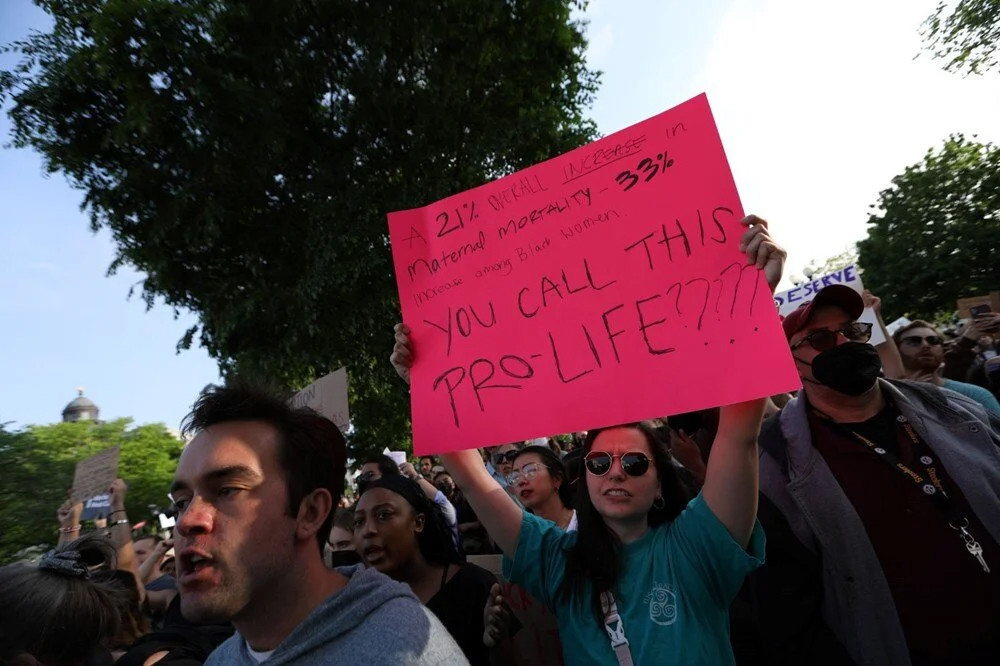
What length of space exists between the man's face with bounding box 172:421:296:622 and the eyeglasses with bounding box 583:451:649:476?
924 millimetres

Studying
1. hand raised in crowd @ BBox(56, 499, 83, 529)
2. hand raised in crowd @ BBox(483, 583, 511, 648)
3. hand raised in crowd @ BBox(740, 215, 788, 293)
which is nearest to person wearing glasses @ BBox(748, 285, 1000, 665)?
hand raised in crowd @ BBox(740, 215, 788, 293)

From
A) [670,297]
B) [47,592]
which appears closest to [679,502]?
[670,297]

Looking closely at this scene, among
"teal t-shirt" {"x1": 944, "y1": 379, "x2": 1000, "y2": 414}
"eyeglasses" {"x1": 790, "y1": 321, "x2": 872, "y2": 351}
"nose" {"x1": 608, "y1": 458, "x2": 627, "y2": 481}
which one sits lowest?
"teal t-shirt" {"x1": 944, "y1": 379, "x2": 1000, "y2": 414}

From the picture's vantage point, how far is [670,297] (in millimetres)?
1660

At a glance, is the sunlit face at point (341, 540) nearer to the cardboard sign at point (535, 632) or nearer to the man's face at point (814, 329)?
the cardboard sign at point (535, 632)

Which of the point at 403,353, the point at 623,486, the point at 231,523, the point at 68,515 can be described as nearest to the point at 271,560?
the point at 231,523

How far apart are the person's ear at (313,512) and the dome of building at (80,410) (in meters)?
104

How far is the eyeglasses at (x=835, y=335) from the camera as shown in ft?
6.61

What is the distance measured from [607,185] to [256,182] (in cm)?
963

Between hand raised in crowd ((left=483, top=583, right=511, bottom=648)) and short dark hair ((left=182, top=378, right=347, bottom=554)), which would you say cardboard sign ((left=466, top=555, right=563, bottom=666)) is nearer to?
hand raised in crowd ((left=483, top=583, right=511, bottom=648))

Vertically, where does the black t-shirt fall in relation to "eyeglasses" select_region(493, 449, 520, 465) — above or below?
below

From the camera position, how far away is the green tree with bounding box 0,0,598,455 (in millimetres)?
8906

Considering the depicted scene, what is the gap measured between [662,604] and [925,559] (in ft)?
2.60

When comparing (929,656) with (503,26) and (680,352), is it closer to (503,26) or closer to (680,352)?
(680,352)
